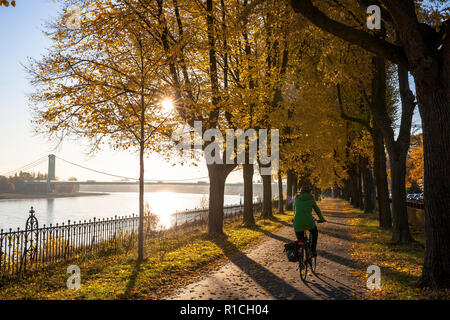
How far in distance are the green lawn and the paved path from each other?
56cm

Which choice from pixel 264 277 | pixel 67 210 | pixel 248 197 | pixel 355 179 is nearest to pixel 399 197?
pixel 264 277

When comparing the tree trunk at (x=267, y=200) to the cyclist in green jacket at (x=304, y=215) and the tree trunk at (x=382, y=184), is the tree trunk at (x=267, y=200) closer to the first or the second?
the tree trunk at (x=382, y=184)

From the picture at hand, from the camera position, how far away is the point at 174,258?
9.61m

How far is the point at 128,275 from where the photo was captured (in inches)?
305

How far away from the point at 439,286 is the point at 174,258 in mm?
6419

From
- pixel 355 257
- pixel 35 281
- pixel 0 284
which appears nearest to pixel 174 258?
pixel 35 281

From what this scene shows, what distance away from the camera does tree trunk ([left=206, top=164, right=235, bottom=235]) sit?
14383 millimetres

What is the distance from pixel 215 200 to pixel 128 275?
6988 millimetres

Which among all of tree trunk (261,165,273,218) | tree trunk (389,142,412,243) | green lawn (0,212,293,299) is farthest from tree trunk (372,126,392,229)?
tree trunk (261,165,273,218)

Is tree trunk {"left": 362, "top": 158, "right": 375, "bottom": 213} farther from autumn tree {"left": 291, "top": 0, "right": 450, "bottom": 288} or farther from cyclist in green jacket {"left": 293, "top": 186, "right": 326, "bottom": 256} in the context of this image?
autumn tree {"left": 291, "top": 0, "right": 450, "bottom": 288}

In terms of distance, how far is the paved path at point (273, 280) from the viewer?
20.5 ft

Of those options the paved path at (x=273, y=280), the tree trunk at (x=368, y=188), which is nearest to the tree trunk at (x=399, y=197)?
the paved path at (x=273, y=280)

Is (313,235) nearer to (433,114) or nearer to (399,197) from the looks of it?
(433,114)
